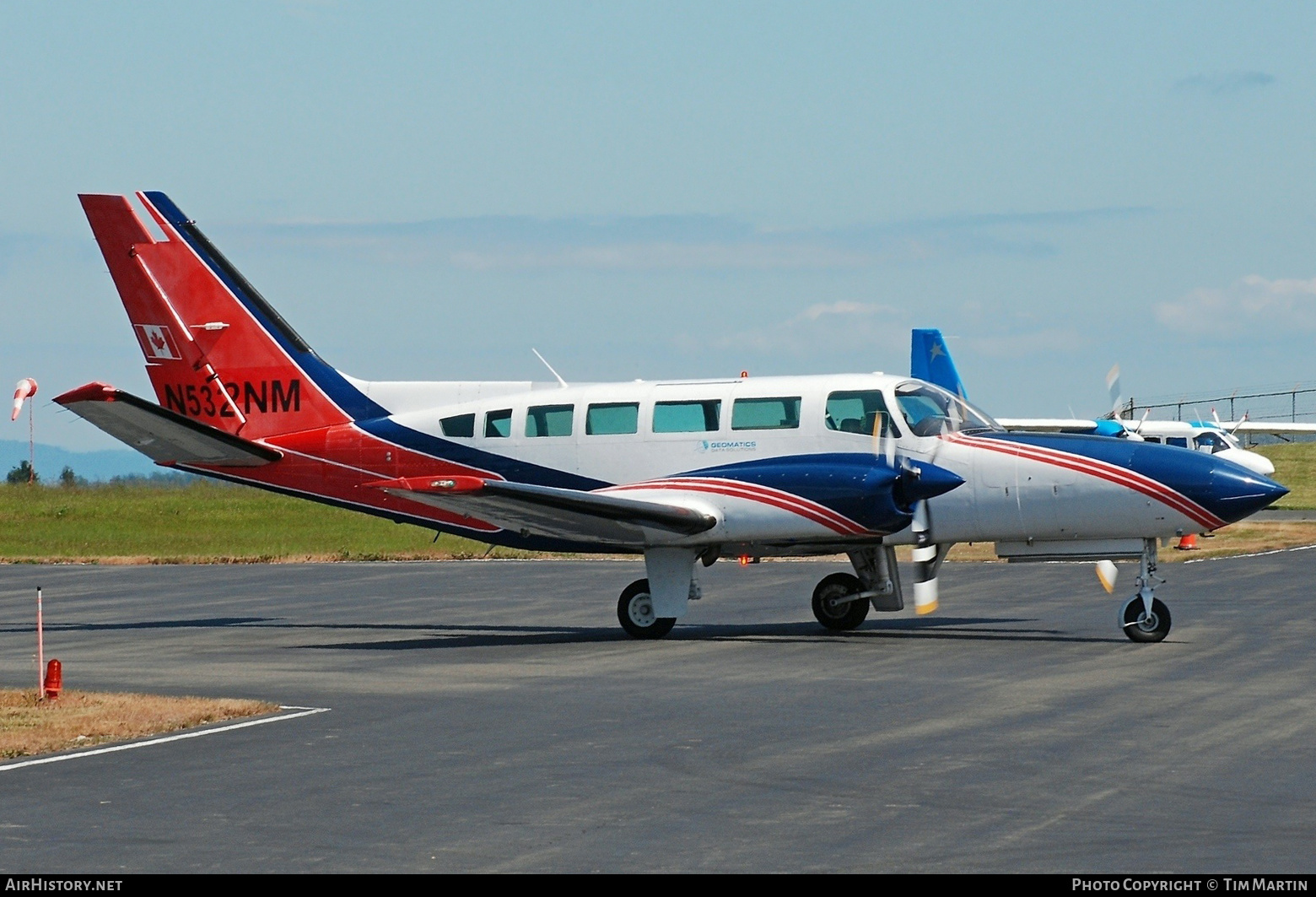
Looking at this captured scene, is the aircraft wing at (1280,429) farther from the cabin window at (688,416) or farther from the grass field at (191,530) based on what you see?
the cabin window at (688,416)

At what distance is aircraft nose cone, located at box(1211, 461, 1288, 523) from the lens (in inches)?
755

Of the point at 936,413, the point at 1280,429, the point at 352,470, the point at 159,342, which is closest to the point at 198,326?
the point at 159,342

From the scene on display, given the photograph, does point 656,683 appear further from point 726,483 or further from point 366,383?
point 366,383

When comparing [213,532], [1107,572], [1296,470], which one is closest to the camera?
[1107,572]

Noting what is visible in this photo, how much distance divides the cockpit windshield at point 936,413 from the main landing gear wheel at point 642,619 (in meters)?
3.96

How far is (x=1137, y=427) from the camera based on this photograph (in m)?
41.4

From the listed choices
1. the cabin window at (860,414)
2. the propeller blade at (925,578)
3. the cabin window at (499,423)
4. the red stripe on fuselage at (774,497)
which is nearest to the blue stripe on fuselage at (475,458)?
the cabin window at (499,423)

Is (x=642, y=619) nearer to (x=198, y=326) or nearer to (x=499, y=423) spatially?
(x=499, y=423)

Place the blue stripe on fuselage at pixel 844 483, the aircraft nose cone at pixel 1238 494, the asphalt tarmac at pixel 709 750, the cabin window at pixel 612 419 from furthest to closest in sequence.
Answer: the cabin window at pixel 612 419
the blue stripe on fuselage at pixel 844 483
the aircraft nose cone at pixel 1238 494
the asphalt tarmac at pixel 709 750

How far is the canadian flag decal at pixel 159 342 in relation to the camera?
24.6m

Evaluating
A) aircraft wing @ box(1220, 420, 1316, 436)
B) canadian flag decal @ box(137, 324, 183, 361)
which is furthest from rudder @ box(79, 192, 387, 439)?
aircraft wing @ box(1220, 420, 1316, 436)

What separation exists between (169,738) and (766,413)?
986 cm

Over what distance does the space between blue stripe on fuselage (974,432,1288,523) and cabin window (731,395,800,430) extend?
3155 millimetres

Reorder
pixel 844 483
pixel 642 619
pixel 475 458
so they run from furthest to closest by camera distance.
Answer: pixel 475 458 < pixel 642 619 < pixel 844 483
